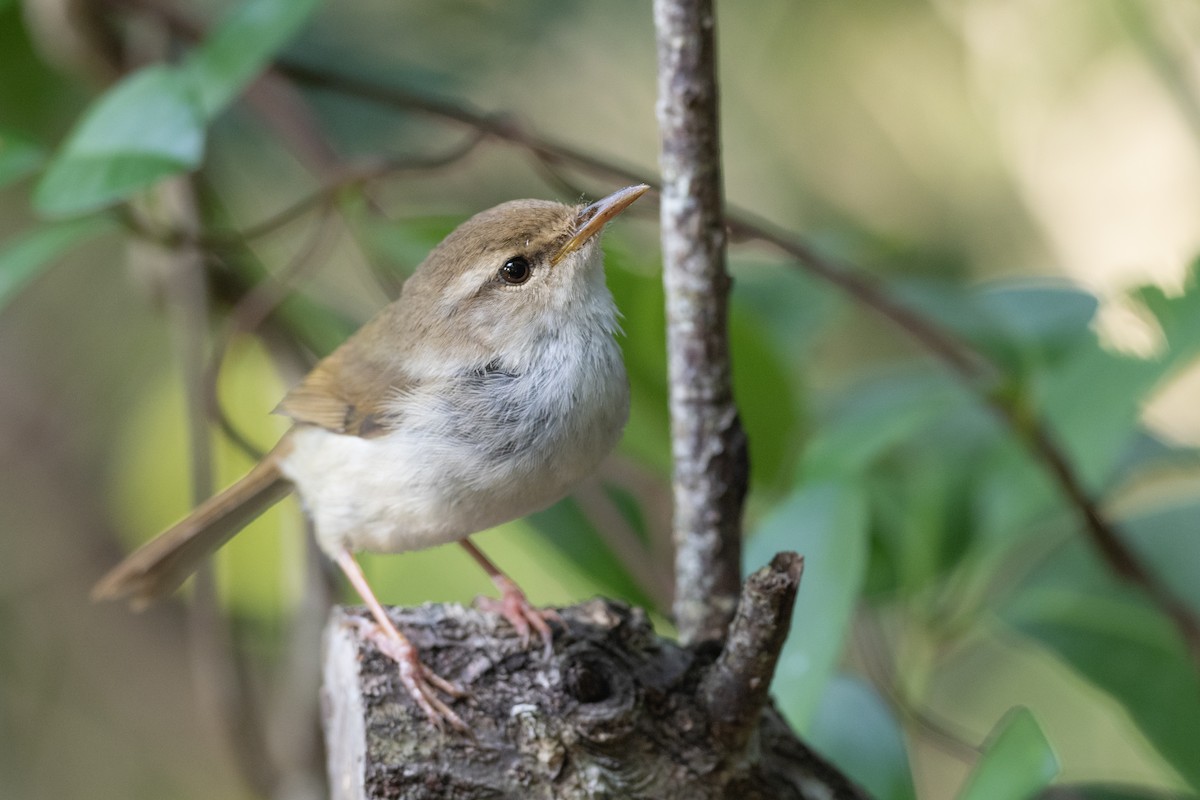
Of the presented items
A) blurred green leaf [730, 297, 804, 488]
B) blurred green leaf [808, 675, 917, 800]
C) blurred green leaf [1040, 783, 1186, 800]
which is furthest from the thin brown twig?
blurred green leaf [1040, 783, 1186, 800]

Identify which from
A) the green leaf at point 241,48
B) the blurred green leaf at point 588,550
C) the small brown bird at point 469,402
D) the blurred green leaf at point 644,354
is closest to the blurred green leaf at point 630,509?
the blurred green leaf at point 588,550

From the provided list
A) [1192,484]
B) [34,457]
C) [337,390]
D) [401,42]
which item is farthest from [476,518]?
[1192,484]

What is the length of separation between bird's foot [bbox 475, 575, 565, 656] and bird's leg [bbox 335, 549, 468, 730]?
0.63 ft

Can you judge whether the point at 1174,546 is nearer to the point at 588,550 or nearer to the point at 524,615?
the point at 588,550

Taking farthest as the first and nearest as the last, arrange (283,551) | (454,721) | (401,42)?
(401,42) < (283,551) < (454,721)

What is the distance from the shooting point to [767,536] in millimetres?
2576

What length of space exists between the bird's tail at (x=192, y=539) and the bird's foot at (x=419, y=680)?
1014 mm

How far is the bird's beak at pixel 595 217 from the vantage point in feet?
7.50

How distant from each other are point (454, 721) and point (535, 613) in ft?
0.98

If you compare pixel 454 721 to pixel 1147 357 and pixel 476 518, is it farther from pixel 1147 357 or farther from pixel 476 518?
pixel 1147 357

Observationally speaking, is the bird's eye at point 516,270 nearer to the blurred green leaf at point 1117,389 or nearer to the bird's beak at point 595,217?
the bird's beak at point 595,217

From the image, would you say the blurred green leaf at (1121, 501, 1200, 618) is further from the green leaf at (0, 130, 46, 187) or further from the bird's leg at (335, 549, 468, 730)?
the green leaf at (0, 130, 46, 187)

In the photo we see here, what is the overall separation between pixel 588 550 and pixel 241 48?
1.48 meters

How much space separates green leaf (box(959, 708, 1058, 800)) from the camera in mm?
1775
